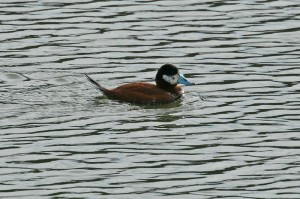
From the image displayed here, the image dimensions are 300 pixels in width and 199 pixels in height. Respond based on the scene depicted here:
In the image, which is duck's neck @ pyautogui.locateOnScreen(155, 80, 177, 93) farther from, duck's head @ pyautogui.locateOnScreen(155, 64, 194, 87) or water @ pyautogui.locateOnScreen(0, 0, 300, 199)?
water @ pyautogui.locateOnScreen(0, 0, 300, 199)

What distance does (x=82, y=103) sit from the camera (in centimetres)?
2100

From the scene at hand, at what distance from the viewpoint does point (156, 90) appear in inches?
843

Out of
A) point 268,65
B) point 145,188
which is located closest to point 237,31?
point 268,65

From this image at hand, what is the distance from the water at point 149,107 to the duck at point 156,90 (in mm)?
147

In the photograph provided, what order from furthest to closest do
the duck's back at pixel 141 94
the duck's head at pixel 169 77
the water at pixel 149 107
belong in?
the duck's head at pixel 169 77 < the duck's back at pixel 141 94 < the water at pixel 149 107

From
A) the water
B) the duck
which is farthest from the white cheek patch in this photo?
the water

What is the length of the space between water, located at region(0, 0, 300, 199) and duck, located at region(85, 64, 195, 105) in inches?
5.8

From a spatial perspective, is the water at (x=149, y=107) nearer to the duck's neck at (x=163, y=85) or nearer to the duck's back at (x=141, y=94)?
the duck's back at (x=141, y=94)

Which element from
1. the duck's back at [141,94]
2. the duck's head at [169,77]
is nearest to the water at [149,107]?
the duck's back at [141,94]

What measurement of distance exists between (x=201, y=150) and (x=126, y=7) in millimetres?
9626

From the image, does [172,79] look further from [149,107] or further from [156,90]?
[149,107]

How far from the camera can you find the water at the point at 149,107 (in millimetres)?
16547

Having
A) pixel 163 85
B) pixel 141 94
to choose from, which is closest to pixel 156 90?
pixel 163 85

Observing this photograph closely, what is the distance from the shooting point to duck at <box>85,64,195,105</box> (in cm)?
2102
